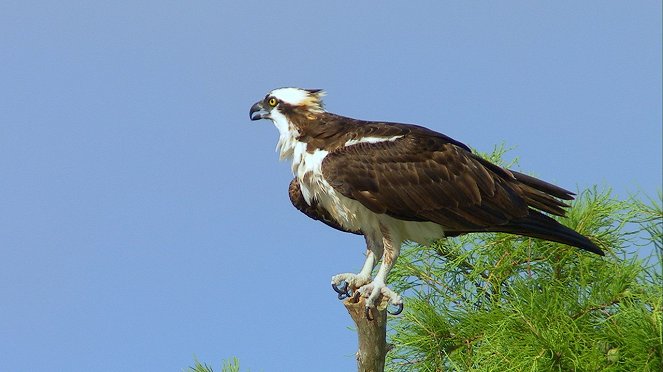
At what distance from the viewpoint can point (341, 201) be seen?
8.06 metres

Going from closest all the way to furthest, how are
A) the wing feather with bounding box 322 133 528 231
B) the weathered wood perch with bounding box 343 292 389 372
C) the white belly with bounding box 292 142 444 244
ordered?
1. the weathered wood perch with bounding box 343 292 389 372
2. the wing feather with bounding box 322 133 528 231
3. the white belly with bounding box 292 142 444 244

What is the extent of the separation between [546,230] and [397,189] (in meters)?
1.28

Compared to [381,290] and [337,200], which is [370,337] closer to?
[381,290]

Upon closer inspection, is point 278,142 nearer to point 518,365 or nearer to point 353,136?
point 353,136

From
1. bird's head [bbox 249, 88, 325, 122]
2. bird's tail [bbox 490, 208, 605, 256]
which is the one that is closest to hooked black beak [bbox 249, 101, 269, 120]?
bird's head [bbox 249, 88, 325, 122]

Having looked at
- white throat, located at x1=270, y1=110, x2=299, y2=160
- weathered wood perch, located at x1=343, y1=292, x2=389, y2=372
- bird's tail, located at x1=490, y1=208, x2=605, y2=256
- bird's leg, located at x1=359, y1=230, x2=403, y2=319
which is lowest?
weathered wood perch, located at x1=343, y1=292, x2=389, y2=372

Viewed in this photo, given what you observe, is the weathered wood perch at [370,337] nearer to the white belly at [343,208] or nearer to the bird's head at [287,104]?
the white belly at [343,208]

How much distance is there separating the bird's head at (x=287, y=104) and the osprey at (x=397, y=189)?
0.18 ft

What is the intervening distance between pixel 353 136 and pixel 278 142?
75cm

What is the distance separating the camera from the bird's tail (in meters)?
8.12

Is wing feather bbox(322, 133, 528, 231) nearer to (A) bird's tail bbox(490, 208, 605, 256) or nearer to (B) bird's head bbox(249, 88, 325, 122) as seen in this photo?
(A) bird's tail bbox(490, 208, 605, 256)

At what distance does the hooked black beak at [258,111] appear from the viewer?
8.87 m

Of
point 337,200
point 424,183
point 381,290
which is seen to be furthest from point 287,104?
point 381,290

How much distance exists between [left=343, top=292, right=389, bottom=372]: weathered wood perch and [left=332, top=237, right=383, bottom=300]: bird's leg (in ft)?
1.42
